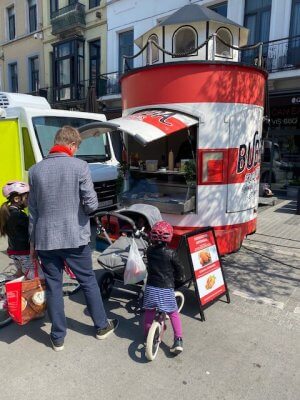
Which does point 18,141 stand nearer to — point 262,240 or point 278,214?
point 262,240

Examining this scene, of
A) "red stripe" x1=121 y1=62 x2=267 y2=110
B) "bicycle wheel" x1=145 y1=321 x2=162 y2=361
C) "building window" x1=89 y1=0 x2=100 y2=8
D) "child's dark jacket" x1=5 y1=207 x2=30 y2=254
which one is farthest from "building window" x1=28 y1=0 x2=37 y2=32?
"bicycle wheel" x1=145 y1=321 x2=162 y2=361

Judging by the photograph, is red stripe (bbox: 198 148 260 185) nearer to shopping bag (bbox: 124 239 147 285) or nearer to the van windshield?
shopping bag (bbox: 124 239 147 285)

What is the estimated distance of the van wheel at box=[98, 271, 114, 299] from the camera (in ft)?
14.0

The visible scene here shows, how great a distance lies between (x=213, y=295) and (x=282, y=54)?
34.5 feet

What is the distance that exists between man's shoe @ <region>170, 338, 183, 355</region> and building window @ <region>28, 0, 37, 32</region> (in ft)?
75.3

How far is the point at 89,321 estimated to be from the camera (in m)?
3.82

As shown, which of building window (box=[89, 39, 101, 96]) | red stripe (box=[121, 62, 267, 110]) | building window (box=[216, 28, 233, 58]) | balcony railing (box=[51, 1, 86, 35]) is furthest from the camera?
building window (box=[89, 39, 101, 96])

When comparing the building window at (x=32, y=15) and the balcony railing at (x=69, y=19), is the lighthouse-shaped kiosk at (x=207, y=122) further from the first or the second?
the building window at (x=32, y=15)

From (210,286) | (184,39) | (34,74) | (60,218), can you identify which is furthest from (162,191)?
(34,74)

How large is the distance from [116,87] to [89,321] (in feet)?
47.6

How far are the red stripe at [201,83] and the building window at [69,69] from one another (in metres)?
14.3

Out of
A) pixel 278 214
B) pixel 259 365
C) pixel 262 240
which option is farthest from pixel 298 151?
pixel 259 365

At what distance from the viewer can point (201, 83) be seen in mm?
5152

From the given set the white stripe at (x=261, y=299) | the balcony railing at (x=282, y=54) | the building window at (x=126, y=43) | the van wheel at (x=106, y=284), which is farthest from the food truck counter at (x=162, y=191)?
the building window at (x=126, y=43)
